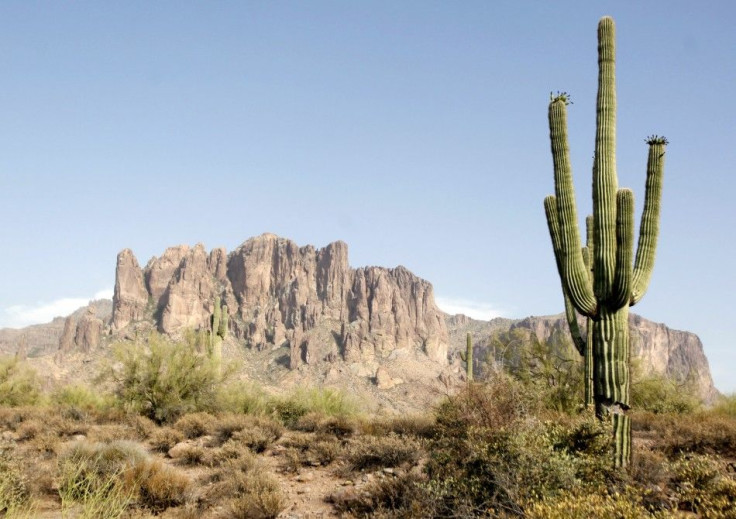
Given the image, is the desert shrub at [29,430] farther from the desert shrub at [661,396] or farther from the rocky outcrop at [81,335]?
the rocky outcrop at [81,335]

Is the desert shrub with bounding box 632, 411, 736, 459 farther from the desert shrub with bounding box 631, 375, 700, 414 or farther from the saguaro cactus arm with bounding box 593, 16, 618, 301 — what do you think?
the desert shrub with bounding box 631, 375, 700, 414

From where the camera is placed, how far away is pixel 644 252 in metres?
8.14

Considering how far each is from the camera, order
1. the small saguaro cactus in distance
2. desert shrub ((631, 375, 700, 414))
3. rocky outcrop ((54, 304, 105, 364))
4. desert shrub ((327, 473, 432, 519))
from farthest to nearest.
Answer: rocky outcrop ((54, 304, 105, 364)) < the small saguaro cactus in distance < desert shrub ((631, 375, 700, 414)) < desert shrub ((327, 473, 432, 519))

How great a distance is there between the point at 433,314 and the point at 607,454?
144 meters

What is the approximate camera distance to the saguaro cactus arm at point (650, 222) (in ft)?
26.1

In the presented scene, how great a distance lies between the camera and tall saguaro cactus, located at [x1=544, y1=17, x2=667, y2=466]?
7.47 m

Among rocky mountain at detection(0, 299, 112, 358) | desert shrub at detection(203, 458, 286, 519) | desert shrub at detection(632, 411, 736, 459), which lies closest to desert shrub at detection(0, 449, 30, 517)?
desert shrub at detection(203, 458, 286, 519)

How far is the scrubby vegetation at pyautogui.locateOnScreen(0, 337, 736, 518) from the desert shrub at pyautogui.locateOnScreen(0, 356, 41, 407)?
6592mm

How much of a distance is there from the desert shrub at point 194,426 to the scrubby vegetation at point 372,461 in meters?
0.04

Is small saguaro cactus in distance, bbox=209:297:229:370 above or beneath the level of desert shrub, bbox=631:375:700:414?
above

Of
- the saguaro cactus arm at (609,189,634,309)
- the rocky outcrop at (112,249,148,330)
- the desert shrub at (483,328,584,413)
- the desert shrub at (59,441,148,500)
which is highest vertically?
the rocky outcrop at (112,249,148,330)

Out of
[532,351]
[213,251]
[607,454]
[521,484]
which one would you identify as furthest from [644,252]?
[213,251]

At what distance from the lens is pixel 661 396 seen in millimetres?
16734

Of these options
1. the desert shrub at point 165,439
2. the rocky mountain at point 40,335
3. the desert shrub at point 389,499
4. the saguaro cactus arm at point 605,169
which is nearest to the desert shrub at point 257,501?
the desert shrub at point 389,499
